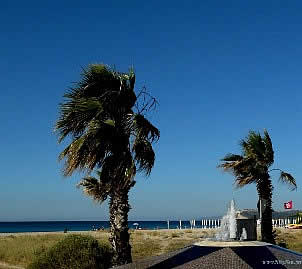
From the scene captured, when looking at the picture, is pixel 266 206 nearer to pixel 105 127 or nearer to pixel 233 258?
pixel 105 127

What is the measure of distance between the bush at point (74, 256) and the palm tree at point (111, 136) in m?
3.98

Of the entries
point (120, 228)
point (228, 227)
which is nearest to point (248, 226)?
point (228, 227)

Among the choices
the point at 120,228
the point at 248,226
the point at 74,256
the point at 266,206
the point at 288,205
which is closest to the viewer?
the point at 248,226

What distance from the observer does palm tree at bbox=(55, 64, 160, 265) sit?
1373cm

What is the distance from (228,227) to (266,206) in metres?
11.6

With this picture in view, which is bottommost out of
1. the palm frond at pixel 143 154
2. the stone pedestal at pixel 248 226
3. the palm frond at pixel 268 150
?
the stone pedestal at pixel 248 226

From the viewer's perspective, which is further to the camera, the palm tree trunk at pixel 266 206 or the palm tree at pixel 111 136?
the palm tree trunk at pixel 266 206

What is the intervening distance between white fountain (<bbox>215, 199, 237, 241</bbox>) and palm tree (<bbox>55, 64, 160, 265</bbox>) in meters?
3.02

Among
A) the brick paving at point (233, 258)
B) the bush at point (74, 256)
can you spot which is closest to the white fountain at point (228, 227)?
the brick paving at point (233, 258)

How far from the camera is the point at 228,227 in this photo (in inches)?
434

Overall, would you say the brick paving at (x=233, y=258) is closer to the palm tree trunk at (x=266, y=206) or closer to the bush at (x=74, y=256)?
the bush at (x=74, y=256)

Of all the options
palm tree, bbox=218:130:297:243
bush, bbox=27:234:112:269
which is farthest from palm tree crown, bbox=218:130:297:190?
bush, bbox=27:234:112:269

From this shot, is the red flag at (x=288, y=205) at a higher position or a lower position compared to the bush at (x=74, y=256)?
higher

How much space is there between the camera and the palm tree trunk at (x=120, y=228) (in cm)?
1361
